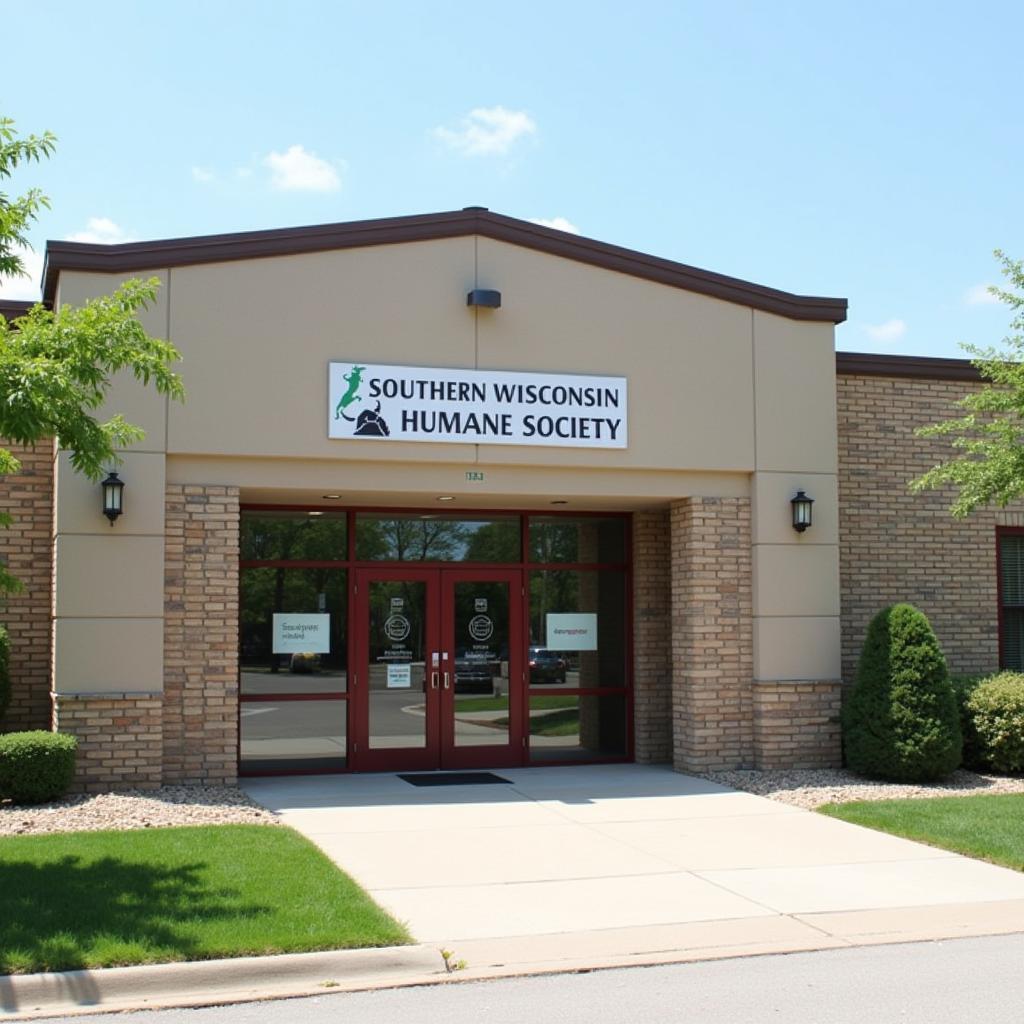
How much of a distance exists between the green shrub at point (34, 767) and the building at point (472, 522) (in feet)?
2.22

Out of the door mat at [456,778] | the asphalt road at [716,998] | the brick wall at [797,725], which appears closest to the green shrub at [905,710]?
the brick wall at [797,725]

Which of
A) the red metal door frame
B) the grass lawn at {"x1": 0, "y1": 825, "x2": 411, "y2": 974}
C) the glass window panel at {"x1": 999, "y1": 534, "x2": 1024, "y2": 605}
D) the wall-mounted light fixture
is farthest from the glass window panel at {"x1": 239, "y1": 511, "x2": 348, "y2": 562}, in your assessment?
the glass window panel at {"x1": 999, "y1": 534, "x2": 1024, "y2": 605}

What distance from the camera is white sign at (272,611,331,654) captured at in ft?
48.4

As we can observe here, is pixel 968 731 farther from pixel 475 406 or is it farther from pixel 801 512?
pixel 475 406

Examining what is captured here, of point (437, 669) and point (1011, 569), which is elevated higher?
point (1011, 569)

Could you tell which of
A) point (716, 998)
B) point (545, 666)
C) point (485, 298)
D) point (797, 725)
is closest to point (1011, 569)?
point (797, 725)

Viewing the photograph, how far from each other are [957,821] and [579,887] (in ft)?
13.9

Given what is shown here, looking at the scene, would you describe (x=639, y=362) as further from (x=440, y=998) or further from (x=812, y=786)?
(x=440, y=998)

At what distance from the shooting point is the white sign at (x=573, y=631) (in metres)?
15.9

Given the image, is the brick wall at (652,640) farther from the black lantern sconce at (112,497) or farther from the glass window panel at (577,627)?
the black lantern sconce at (112,497)

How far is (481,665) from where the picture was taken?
1554cm

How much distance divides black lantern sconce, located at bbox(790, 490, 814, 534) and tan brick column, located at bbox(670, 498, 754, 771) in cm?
54

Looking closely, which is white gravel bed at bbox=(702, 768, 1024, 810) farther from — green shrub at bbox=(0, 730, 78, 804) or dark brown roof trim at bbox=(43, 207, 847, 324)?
green shrub at bbox=(0, 730, 78, 804)

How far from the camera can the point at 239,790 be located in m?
13.2
